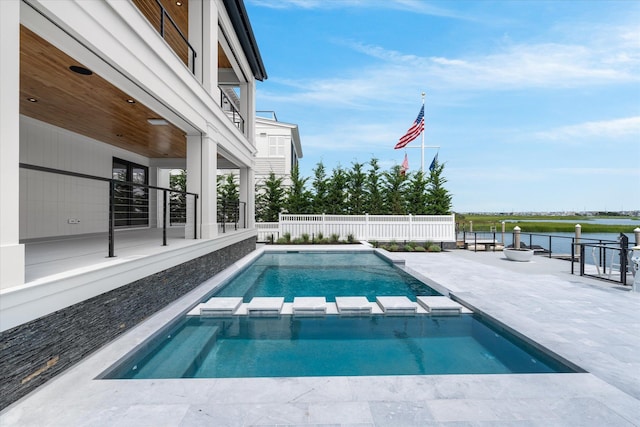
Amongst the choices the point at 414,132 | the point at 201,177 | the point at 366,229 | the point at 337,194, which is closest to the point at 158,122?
the point at 201,177

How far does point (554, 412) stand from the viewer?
238cm

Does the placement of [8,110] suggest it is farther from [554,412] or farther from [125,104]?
[554,412]

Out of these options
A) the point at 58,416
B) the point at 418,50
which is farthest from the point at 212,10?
the point at 418,50

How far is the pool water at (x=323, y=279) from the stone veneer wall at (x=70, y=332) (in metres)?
1.84

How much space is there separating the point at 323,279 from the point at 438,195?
1063 centimetres

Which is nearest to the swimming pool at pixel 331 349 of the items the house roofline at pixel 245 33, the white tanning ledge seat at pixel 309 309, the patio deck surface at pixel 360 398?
the white tanning ledge seat at pixel 309 309

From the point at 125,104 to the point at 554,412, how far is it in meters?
7.34

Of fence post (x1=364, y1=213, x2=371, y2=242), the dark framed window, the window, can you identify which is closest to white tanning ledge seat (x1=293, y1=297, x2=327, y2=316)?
the dark framed window

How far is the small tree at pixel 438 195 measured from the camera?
1583cm

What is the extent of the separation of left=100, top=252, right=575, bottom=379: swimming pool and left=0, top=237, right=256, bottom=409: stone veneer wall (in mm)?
464

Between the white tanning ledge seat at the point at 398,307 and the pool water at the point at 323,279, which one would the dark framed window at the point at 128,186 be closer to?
the pool water at the point at 323,279

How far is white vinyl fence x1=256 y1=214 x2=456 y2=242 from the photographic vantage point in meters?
15.2

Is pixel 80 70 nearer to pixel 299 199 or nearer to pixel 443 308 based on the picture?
pixel 443 308

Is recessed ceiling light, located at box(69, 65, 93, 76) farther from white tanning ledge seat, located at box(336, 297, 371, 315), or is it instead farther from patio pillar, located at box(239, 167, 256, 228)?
patio pillar, located at box(239, 167, 256, 228)
